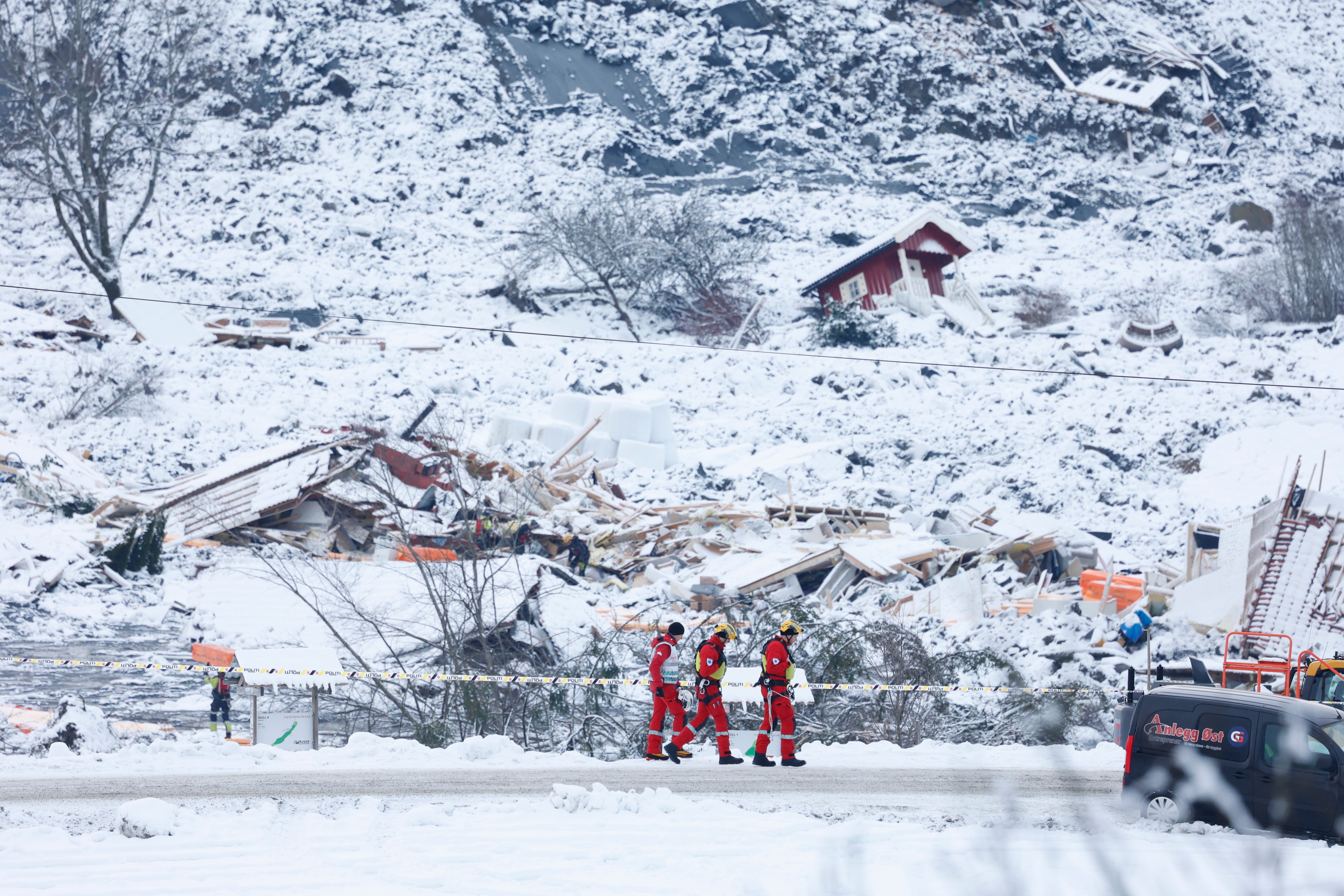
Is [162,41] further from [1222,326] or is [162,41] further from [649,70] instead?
[1222,326]

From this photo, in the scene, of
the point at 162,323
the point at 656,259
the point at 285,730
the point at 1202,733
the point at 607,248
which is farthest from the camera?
the point at 656,259

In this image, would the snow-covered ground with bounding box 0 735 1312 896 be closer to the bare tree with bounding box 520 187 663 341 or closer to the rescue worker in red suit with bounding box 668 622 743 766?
the rescue worker in red suit with bounding box 668 622 743 766

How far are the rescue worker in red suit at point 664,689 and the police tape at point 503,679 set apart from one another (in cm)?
6

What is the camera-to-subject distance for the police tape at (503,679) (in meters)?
8.44

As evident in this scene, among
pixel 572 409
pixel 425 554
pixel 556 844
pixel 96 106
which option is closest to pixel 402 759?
pixel 556 844

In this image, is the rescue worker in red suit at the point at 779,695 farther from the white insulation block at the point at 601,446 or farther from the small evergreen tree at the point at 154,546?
the white insulation block at the point at 601,446

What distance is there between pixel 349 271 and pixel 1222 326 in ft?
73.1

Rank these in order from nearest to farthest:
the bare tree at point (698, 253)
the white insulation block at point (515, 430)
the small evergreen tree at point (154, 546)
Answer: the small evergreen tree at point (154, 546)
the white insulation block at point (515, 430)
the bare tree at point (698, 253)

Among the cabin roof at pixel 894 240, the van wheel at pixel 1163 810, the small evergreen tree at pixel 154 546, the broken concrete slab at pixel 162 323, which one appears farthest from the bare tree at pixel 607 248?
the van wheel at pixel 1163 810

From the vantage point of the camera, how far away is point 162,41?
37094 millimetres

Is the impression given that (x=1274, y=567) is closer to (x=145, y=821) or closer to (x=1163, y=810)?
(x=1163, y=810)

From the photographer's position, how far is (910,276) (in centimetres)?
2725

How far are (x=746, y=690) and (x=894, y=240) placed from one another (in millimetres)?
19625

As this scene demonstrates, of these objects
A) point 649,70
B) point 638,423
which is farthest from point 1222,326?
point 649,70
